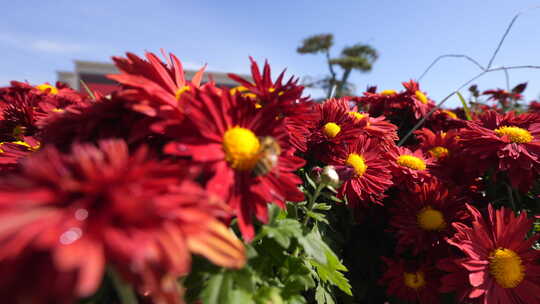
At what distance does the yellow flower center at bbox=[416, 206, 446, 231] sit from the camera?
53.1 inches

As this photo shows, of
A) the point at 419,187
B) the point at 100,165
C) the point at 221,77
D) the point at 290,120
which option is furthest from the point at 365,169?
the point at 221,77

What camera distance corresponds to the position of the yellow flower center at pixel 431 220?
135 cm

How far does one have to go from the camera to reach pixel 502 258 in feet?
3.68

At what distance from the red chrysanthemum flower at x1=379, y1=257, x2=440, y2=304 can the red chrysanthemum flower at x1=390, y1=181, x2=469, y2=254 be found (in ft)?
0.24

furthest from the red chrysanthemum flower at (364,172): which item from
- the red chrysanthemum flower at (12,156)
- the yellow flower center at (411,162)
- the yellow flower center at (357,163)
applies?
the red chrysanthemum flower at (12,156)

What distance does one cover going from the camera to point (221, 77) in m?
24.8

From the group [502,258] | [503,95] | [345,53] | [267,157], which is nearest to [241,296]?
[267,157]

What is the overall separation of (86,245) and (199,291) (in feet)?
1.28

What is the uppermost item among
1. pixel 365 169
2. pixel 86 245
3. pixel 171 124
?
pixel 171 124

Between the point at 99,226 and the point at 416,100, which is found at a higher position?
the point at 416,100

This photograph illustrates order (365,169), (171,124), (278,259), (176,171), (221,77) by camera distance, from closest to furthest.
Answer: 1. (176,171)
2. (171,124)
3. (278,259)
4. (365,169)
5. (221,77)

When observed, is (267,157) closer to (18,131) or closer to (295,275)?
(295,275)

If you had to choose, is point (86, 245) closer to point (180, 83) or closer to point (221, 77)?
point (180, 83)

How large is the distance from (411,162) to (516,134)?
1.57ft
